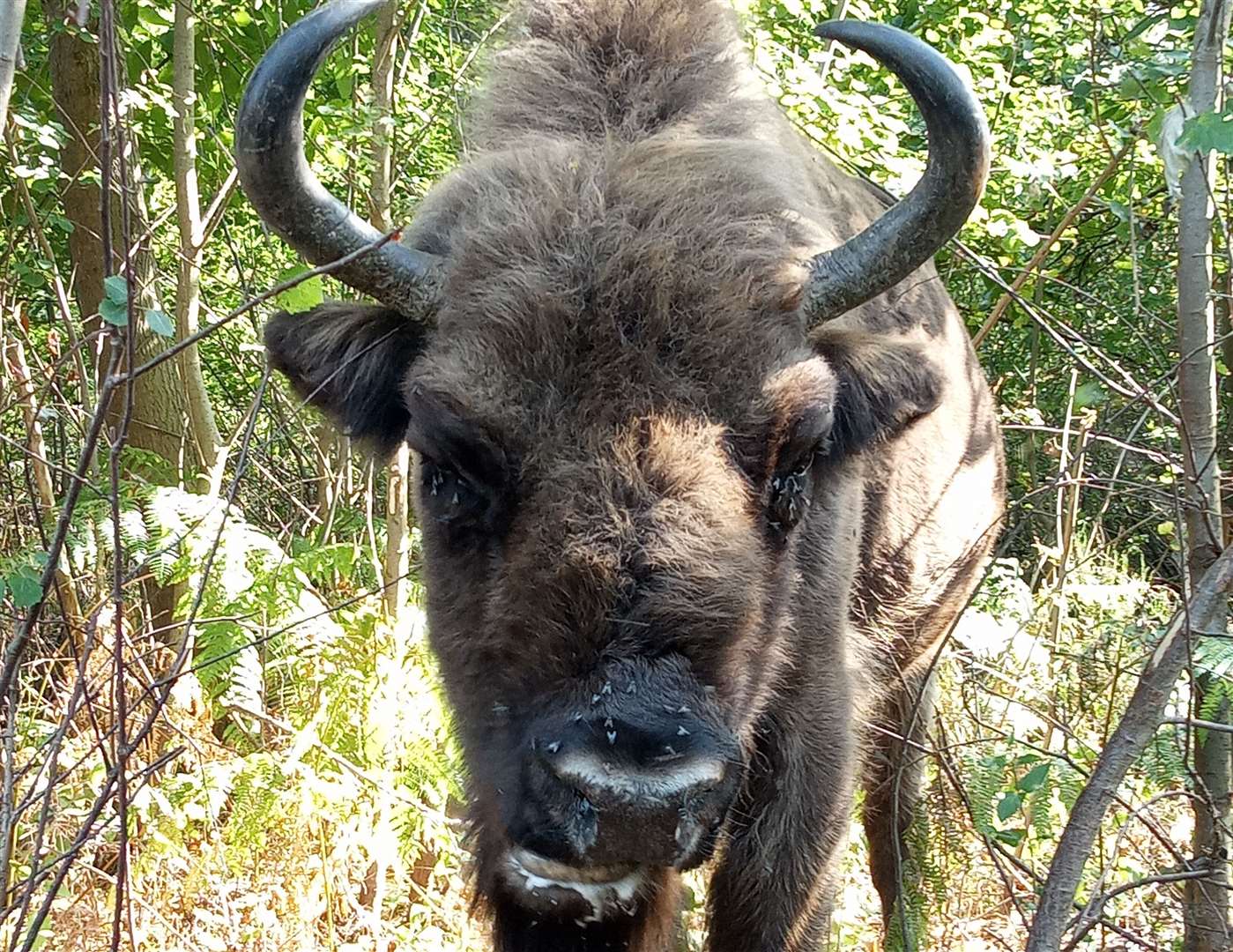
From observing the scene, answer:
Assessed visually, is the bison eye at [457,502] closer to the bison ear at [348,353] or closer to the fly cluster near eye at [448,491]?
the fly cluster near eye at [448,491]

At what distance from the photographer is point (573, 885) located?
3348 millimetres

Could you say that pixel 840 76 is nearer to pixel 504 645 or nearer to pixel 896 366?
pixel 896 366

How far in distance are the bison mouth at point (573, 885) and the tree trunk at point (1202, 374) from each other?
1.97 m

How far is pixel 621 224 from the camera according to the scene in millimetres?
3775

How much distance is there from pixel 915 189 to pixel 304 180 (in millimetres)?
1802

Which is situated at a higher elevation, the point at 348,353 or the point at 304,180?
the point at 304,180

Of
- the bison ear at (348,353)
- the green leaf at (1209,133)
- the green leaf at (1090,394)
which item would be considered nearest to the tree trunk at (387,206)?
the bison ear at (348,353)

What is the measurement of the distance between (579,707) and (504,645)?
44 cm

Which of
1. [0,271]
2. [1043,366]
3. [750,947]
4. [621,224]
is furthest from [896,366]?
[1043,366]

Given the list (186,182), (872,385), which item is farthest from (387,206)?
(872,385)

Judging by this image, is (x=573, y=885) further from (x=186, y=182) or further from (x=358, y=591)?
(x=186, y=182)

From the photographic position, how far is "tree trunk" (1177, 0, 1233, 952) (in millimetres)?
4184

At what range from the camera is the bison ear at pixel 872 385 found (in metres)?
4.14

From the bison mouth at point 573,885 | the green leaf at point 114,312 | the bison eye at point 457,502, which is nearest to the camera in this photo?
the green leaf at point 114,312
